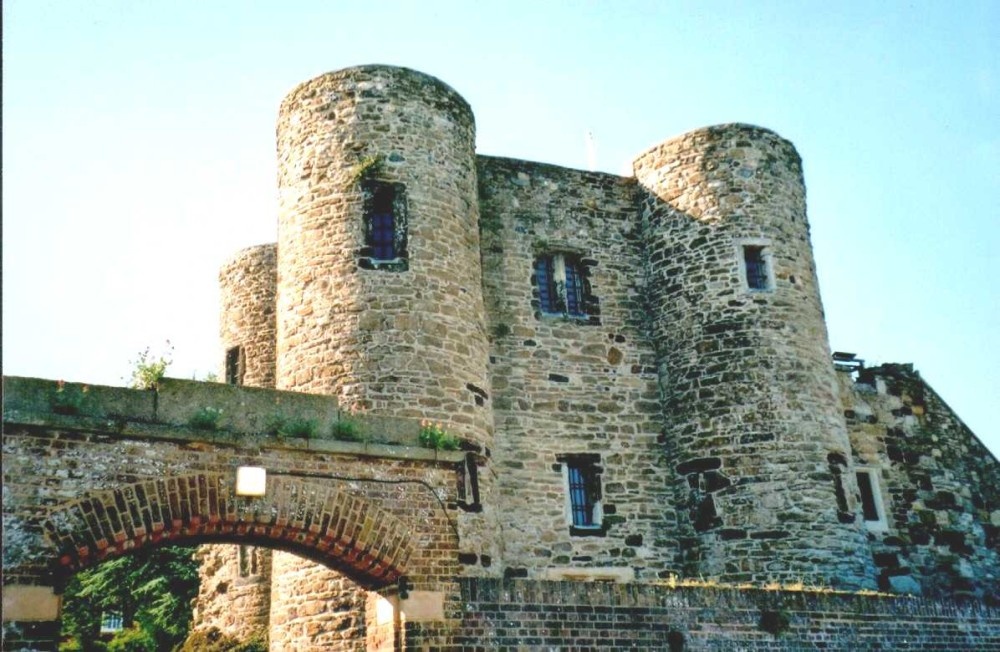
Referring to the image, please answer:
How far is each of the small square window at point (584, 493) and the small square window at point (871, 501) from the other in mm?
5733

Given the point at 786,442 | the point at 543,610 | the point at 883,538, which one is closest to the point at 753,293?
the point at 786,442

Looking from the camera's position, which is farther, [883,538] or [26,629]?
[883,538]

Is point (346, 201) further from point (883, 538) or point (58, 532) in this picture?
point (883, 538)

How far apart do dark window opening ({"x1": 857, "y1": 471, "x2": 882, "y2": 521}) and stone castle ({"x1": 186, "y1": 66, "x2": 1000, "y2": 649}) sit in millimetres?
40

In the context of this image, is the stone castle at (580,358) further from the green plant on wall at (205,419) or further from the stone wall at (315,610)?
the green plant on wall at (205,419)

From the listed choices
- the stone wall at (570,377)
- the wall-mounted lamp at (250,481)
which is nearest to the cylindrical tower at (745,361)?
the stone wall at (570,377)

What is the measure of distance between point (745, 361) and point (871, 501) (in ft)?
16.0

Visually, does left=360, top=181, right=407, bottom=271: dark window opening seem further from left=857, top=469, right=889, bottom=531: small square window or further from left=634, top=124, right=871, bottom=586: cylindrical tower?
left=857, top=469, right=889, bottom=531: small square window

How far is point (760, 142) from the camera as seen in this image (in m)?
20.2

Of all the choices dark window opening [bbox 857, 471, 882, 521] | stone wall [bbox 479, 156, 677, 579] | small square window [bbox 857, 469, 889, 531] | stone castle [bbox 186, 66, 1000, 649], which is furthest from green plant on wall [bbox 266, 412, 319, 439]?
dark window opening [bbox 857, 471, 882, 521]

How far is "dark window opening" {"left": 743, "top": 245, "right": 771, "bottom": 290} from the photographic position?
19.4 m

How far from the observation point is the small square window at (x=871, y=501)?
2091cm

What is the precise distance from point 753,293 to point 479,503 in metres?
6.64

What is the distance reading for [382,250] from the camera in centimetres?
1683
